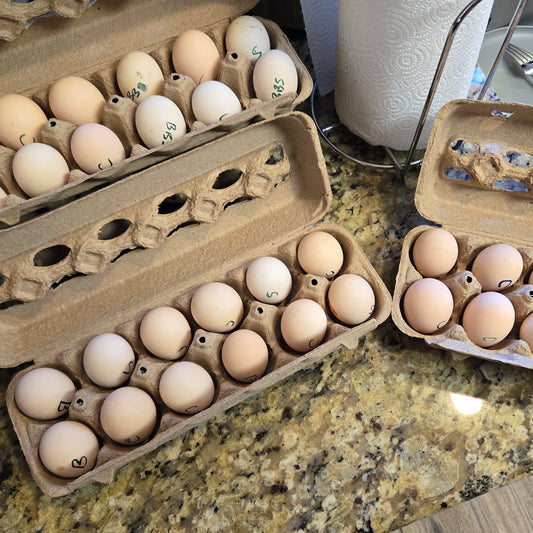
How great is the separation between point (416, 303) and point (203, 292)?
1.14ft

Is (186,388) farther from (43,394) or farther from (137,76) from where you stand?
(137,76)

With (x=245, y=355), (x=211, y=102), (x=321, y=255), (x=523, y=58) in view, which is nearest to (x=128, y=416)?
(x=245, y=355)

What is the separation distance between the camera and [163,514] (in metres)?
0.81

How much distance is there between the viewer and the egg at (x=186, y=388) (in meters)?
0.78

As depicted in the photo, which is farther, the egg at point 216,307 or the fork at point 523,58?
the fork at point 523,58

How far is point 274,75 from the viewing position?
0.88 meters

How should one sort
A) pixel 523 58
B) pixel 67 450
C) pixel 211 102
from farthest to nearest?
pixel 523 58, pixel 211 102, pixel 67 450

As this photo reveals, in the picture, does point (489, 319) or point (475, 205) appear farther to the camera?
point (475, 205)

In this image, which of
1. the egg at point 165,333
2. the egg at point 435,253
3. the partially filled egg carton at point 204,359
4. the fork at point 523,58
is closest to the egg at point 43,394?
the partially filled egg carton at point 204,359

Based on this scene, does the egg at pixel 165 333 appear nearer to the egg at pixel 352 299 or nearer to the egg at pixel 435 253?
the egg at pixel 352 299

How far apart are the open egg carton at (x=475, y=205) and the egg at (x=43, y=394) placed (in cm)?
54

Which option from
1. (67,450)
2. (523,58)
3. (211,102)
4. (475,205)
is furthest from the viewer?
(523,58)

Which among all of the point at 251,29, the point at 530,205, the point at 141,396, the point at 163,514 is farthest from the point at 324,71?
the point at 163,514

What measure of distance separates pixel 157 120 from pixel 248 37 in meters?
0.24
